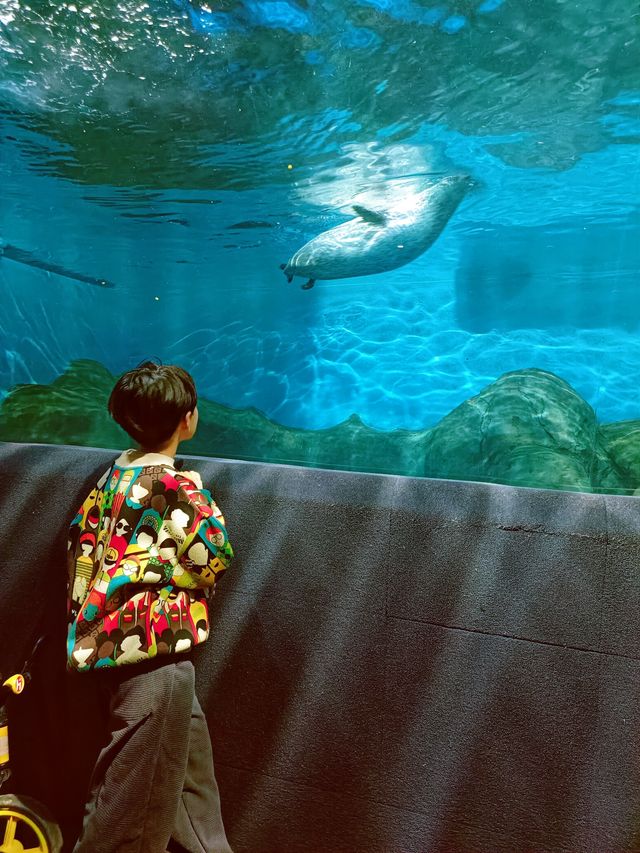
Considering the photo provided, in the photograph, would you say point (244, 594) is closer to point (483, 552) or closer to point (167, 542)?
point (167, 542)

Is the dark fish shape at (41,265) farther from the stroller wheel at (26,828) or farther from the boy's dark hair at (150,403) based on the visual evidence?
the stroller wheel at (26,828)

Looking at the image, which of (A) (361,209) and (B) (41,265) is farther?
(B) (41,265)

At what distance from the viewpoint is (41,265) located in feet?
48.9

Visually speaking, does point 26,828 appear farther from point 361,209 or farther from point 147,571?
point 361,209

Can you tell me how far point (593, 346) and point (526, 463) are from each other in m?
4.20

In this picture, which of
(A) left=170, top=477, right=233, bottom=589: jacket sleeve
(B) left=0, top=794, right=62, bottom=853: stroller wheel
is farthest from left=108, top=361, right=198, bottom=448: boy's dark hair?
(B) left=0, top=794, right=62, bottom=853: stroller wheel

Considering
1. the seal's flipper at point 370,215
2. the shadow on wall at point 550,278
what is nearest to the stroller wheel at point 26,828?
the shadow on wall at point 550,278

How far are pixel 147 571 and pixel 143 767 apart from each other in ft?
2.13

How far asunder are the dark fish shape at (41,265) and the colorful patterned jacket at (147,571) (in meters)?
14.5

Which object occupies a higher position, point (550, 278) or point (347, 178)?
point (347, 178)

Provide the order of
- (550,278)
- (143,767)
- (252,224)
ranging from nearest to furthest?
(143,767) < (550,278) < (252,224)

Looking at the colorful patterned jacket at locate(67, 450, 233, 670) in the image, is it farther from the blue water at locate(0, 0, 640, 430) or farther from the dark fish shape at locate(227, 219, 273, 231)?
the dark fish shape at locate(227, 219, 273, 231)

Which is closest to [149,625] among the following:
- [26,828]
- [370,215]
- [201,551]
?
[201,551]

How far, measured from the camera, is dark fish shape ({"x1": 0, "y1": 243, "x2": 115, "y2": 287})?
544 inches
